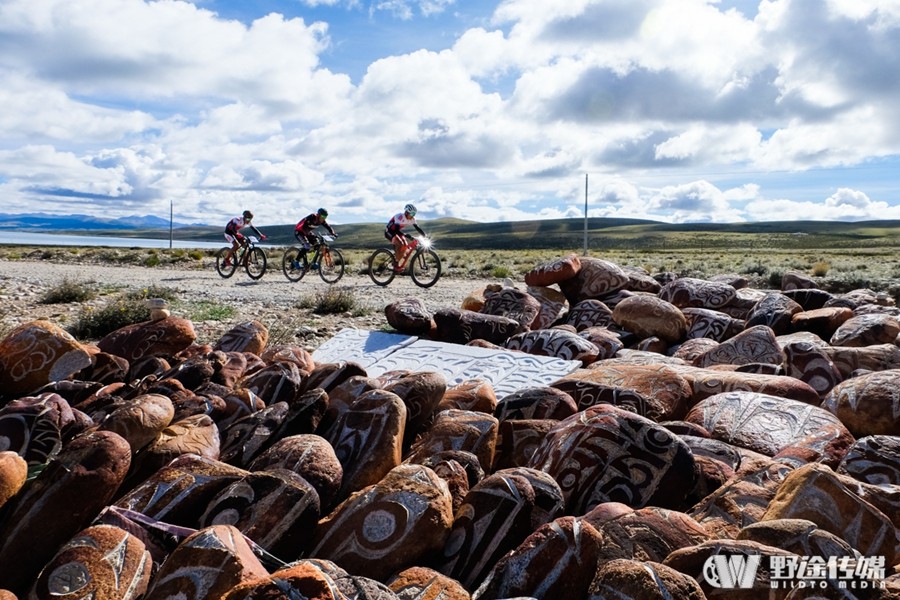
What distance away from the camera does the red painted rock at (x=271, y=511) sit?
250 centimetres

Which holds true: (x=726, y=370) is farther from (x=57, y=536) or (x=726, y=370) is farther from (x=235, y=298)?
(x=235, y=298)

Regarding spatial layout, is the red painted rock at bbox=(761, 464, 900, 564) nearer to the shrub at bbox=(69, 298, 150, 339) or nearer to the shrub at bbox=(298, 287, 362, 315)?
the shrub at bbox=(69, 298, 150, 339)

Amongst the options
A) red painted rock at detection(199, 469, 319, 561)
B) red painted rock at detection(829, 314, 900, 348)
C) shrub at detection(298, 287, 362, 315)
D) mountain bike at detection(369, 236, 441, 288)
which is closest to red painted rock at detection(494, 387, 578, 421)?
red painted rock at detection(199, 469, 319, 561)

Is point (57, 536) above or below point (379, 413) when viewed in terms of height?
below

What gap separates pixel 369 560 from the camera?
2.43m

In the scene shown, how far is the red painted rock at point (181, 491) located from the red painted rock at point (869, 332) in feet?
18.2

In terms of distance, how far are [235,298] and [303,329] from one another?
10.8 ft

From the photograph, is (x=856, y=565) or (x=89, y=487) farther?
(x=89, y=487)

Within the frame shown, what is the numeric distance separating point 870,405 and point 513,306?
14.0ft

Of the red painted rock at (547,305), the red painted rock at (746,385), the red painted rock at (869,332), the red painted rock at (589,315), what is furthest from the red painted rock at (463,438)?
the red painted rock at (589,315)

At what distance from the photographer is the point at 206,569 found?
2.05m

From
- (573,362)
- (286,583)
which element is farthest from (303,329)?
(286,583)

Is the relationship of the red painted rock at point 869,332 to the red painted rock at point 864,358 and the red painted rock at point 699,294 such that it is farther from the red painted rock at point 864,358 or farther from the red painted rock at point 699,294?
the red painted rock at point 699,294

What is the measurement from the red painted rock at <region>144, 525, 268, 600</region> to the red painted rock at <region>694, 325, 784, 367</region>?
482 centimetres
